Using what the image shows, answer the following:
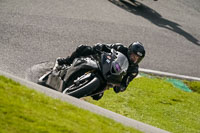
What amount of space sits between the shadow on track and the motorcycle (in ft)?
29.8

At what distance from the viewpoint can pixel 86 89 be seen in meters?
7.18

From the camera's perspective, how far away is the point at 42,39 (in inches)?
439

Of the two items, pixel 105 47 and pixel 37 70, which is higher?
pixel 105 47

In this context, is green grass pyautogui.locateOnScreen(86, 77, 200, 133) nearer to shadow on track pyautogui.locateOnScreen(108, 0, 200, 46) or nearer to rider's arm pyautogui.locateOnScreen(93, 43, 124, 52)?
rider's arm pyautogui.locateOnScreen(93, 43, 124, 52)

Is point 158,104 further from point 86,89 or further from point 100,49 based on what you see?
point 86,89

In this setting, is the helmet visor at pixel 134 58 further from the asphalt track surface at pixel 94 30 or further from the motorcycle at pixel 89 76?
the asphalt track surface at pixel 94 30

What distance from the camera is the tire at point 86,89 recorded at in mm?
7166

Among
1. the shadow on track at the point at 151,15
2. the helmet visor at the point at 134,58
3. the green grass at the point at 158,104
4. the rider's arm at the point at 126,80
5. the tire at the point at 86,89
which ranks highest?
the tire at the point at 86,89

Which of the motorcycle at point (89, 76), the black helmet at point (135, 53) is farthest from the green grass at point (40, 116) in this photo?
the black helmet at point (135, 53)

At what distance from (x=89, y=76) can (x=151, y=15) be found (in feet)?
34.5

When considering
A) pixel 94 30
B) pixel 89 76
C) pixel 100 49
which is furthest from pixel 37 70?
pixel 94 30

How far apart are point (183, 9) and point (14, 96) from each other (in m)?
15.4

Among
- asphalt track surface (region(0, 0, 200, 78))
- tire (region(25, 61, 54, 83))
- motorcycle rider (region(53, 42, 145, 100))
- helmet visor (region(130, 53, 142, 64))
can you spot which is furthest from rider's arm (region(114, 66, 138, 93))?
asphalt track surface (region(0, 0, 200, 78))

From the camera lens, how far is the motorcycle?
23.9 feet
